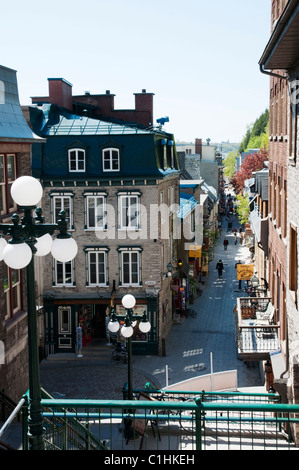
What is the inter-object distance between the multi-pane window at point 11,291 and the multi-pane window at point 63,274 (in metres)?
10.1

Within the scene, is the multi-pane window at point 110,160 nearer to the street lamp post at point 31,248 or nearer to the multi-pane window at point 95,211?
the multi-pane window at point 95,211

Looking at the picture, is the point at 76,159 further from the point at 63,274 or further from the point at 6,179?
the point at 6,179

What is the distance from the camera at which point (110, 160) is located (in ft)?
84.6

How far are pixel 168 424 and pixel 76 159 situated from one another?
68.4ft

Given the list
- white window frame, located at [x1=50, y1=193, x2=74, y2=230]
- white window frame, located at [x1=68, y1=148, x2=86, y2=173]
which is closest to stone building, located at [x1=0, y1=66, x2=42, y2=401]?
white window frame, located at [x1=68, y1=148, x2=86, y2=173]

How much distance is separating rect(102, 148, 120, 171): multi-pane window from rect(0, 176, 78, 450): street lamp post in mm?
19441

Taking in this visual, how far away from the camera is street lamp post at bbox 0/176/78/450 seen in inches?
237

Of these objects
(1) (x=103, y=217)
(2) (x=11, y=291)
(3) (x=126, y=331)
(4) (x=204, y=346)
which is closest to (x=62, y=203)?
(1) (x=103, y=217)

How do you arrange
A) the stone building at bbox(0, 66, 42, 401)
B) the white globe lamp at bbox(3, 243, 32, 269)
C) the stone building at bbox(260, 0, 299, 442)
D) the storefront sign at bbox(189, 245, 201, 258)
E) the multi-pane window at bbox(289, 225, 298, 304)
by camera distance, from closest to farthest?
the white globe lamp at bbox(3, 243, 32, 269), the stone building at bbox(260, 0, 299, 442), the multi-pane window at bbox(289, 225, 298, 304), the stone building at bbox(0, 66, 42, 401), the storefront sign at bbox(189, 245, 201, 258)

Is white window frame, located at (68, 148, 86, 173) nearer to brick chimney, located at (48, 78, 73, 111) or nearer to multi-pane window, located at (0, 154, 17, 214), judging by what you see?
brick chimney, located at (48, 78, 73, 111)

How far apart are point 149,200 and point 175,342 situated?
24.6ft

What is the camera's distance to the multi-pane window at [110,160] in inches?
1017
